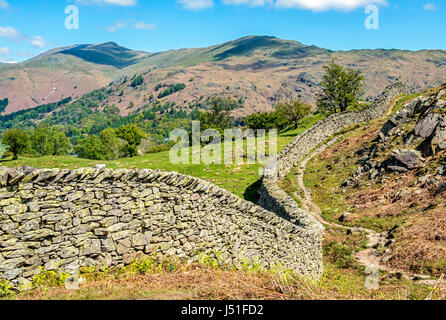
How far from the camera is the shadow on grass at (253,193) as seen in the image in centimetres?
2486

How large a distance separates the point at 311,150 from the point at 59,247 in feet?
119

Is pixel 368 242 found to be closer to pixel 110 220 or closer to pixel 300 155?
pixel 110 220

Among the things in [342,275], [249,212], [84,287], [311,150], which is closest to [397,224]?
[342,275]

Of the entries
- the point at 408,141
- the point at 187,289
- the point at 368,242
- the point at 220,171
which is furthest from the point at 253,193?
the point at 187,289

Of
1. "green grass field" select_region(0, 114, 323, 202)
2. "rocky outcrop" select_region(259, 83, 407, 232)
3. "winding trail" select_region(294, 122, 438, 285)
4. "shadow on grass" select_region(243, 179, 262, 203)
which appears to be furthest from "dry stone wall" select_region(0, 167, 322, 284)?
"green grass field" select_region(0, 114, 323, 202)

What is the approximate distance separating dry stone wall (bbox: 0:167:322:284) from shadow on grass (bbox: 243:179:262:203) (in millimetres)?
13196

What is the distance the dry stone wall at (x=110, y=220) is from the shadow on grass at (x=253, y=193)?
520 inches

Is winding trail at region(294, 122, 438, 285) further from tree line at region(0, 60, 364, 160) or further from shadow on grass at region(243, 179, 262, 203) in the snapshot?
tree line at region(0, 60, 364, 160)

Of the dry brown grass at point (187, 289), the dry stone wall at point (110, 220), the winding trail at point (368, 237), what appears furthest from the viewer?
the winding trail at point (368, 237)

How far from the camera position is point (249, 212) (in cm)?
1173

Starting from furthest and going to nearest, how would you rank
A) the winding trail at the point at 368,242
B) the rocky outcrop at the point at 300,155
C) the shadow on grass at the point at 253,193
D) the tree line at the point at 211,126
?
the tree line at the point at 211,126
the shadow on grass at the point at 253,193
the rocky outcrop at the point at 300,155
the winding trail at the point at 368,242

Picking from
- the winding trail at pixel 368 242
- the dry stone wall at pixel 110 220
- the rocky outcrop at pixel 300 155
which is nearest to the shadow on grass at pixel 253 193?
the rocky outcrop at pixel 300 155

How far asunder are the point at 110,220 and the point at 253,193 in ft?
63.6

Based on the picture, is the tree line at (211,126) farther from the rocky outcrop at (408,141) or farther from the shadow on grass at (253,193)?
the shadow on grass at (253,193)
